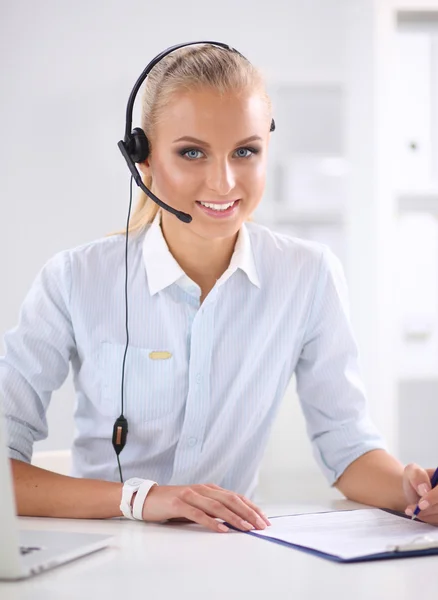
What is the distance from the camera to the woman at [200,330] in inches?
57.2

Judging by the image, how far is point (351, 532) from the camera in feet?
3.71

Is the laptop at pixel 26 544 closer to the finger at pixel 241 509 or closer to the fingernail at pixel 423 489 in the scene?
the finger at pixel 241 509

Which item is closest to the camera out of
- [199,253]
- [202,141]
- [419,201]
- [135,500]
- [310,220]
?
[135,500]

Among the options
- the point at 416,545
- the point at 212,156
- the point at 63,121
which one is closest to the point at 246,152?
the point at 212,156

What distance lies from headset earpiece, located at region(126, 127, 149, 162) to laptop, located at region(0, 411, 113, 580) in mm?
701

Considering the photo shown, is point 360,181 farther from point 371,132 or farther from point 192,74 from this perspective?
point 192,74

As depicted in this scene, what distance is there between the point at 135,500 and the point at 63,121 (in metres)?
2.51

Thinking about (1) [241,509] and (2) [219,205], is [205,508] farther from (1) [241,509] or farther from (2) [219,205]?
(2) [219,205]

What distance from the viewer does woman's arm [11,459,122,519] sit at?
1268mm

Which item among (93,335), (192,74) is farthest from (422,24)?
(93,335)

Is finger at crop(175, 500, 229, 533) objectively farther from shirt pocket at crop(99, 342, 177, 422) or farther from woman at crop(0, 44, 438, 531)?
shirt pocket at crop(99, 342, 177, 422)

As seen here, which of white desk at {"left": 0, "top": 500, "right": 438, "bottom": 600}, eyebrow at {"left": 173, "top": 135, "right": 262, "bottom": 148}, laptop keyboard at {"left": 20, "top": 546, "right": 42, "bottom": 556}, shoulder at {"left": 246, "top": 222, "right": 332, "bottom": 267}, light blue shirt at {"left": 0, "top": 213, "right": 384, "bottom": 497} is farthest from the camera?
shoulder at {"left": 246, "top": 222, "right": 332, "bottom": 267}

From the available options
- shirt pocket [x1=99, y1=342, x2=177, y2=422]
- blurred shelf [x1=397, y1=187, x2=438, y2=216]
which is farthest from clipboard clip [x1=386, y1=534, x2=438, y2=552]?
blurred shelf [x1=397, y1=187, x2=438, y2=216]

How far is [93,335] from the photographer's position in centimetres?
154
